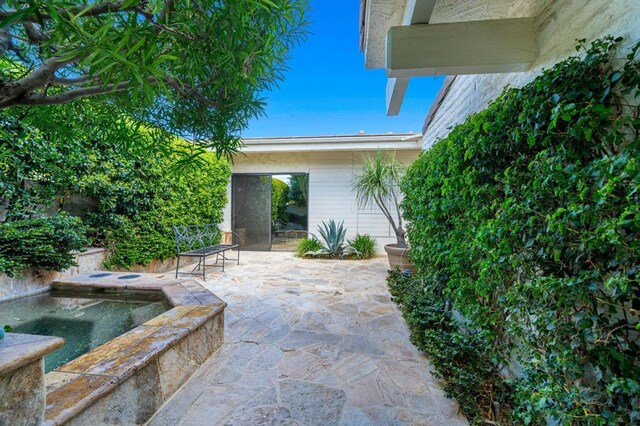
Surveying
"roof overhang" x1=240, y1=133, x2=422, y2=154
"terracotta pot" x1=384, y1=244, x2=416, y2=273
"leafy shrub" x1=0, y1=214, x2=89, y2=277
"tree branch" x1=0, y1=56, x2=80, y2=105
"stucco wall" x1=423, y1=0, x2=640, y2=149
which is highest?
"roof overhang" x1=240, y1=133, x2=422, y2=154

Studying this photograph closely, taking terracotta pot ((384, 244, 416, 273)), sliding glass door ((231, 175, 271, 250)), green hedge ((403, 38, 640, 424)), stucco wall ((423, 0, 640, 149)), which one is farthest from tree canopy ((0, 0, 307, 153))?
sliding glass door ((231, 175, 271, 250))

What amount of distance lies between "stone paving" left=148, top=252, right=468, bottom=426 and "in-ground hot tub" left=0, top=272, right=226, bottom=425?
0.42ft

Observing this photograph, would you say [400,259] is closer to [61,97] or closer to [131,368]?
[131,368]

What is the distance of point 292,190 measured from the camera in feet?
26.0

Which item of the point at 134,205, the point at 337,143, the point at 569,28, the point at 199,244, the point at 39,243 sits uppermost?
the point at 337,143

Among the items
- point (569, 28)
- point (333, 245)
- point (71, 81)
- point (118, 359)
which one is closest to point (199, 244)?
point (333, 245)

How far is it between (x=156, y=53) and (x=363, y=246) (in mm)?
6118

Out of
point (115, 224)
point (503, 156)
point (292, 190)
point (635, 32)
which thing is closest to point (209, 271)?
point (115, 224)

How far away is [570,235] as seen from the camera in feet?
3.40

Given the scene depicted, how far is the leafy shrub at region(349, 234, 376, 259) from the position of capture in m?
6.66

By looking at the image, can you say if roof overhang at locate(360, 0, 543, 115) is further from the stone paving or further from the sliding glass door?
the sliding glass door

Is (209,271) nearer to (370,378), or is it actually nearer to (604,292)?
(370,378)

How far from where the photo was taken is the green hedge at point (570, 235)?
86 cm

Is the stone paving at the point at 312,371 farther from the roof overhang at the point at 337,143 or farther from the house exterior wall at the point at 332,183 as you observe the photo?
the roof overhang at the point at 337,143
